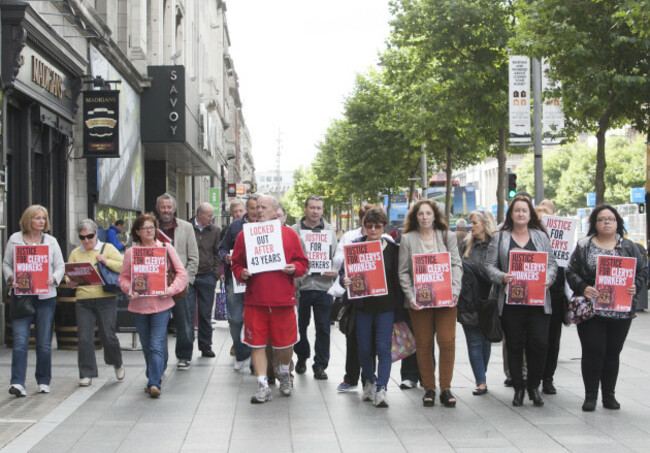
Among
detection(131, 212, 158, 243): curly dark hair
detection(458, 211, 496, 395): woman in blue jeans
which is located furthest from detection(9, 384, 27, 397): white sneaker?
detection(458, 211, 496, 395): woman in blue jeans

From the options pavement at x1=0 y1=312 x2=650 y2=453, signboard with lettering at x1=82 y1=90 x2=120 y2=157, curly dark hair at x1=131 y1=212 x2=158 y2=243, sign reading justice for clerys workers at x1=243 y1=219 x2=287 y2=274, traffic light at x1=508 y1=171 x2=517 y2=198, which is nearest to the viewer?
pavement at x1=0 y1=312 x2=650 y2=453

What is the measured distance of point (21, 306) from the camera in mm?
8695

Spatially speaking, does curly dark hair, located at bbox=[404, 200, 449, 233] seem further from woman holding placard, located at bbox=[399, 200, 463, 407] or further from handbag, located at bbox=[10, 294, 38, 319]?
handbag, located at bbox=[10, 294, 38, 319]

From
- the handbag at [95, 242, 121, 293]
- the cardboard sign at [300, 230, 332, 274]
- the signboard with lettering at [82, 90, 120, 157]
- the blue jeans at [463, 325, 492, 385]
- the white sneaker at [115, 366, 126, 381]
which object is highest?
the signboard with lettering at [82, 90, 120, 157]

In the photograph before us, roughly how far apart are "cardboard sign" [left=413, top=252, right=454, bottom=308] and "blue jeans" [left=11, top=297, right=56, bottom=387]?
3653 mm

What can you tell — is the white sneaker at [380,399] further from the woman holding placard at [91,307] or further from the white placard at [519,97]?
the white placard at [519,97]

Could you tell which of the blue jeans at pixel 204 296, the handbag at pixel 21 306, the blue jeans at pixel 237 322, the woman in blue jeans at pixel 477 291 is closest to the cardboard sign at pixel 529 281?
the woman in blue jeans at pixel 477 291

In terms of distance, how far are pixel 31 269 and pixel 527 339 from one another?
479 centimetres

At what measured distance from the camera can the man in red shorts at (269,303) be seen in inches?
336

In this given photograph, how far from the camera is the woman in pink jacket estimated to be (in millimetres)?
8898

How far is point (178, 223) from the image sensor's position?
35.2 ft

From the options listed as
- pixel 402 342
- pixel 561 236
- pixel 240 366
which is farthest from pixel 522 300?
pixel 240 366

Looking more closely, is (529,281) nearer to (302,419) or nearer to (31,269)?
(302,419)

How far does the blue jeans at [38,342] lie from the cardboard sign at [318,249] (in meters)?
2.74
